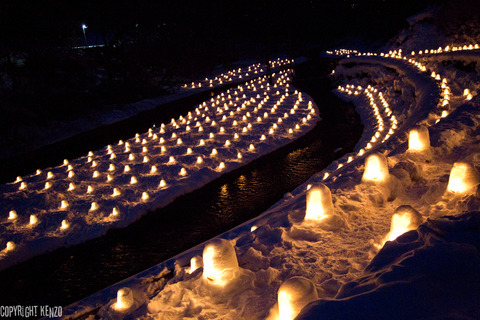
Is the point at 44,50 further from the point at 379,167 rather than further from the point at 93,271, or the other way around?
the point at 379,167

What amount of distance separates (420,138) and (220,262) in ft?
12.8

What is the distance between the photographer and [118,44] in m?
27.3

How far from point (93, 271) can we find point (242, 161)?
5.27 meters

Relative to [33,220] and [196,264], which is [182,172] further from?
[196,264]

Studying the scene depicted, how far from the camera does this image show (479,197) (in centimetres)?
323

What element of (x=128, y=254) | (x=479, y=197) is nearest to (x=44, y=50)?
(x=128, y=254)

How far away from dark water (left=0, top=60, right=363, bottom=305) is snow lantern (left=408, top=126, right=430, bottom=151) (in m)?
3.59

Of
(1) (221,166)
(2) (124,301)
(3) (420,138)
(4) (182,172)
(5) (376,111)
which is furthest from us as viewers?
(5) (376,111)

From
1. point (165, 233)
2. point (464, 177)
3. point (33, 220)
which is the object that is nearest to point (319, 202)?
point (464, 177)

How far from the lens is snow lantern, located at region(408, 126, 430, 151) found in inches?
201

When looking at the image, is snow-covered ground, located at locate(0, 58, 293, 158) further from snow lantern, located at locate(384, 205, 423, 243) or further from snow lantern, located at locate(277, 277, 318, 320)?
snow lantern, located at locate(384, 205, 423, 243)

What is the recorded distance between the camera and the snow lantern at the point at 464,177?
3616mm

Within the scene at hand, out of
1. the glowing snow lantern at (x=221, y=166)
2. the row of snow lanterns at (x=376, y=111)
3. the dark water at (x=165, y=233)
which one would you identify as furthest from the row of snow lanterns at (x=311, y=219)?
the glowing snow lantern at (x=221, y=166)

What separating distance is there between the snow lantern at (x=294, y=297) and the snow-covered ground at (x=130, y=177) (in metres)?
5.63
